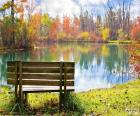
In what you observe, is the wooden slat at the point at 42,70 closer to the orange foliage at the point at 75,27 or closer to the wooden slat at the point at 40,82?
the wooden slat at the point at 40,82

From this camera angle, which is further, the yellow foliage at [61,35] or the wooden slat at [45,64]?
the yellow foliage at [61,35]

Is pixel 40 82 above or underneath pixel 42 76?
underneath

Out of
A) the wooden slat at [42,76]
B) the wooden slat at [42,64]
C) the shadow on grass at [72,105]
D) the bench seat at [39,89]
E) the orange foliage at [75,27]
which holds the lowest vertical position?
the shadow on grass at [72,105]

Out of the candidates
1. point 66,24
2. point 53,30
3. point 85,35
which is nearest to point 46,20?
point 53,30

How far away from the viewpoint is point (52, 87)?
11062 millimetres

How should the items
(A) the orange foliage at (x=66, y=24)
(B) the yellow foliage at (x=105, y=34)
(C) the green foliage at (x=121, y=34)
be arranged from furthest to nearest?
(A) the orange foliage at (x=66, y=24), (B) the yellow foliage at (x=105, y=34), (C) the green foliage at (x=121, y=34)

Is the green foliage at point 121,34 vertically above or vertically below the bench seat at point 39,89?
above

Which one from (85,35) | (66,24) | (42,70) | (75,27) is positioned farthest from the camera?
(75,27)

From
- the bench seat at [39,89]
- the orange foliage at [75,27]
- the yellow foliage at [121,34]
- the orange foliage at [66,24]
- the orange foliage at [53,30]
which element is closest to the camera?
the bench seat at [39,89]

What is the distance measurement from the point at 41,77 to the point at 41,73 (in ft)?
0.38

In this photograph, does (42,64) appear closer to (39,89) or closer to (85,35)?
→ (39,89)

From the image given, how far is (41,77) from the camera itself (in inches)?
433

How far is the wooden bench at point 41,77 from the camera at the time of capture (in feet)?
35.7

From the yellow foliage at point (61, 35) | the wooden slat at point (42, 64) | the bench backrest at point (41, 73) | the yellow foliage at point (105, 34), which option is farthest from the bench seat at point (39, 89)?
the yellow foliage at point (61, 35)
